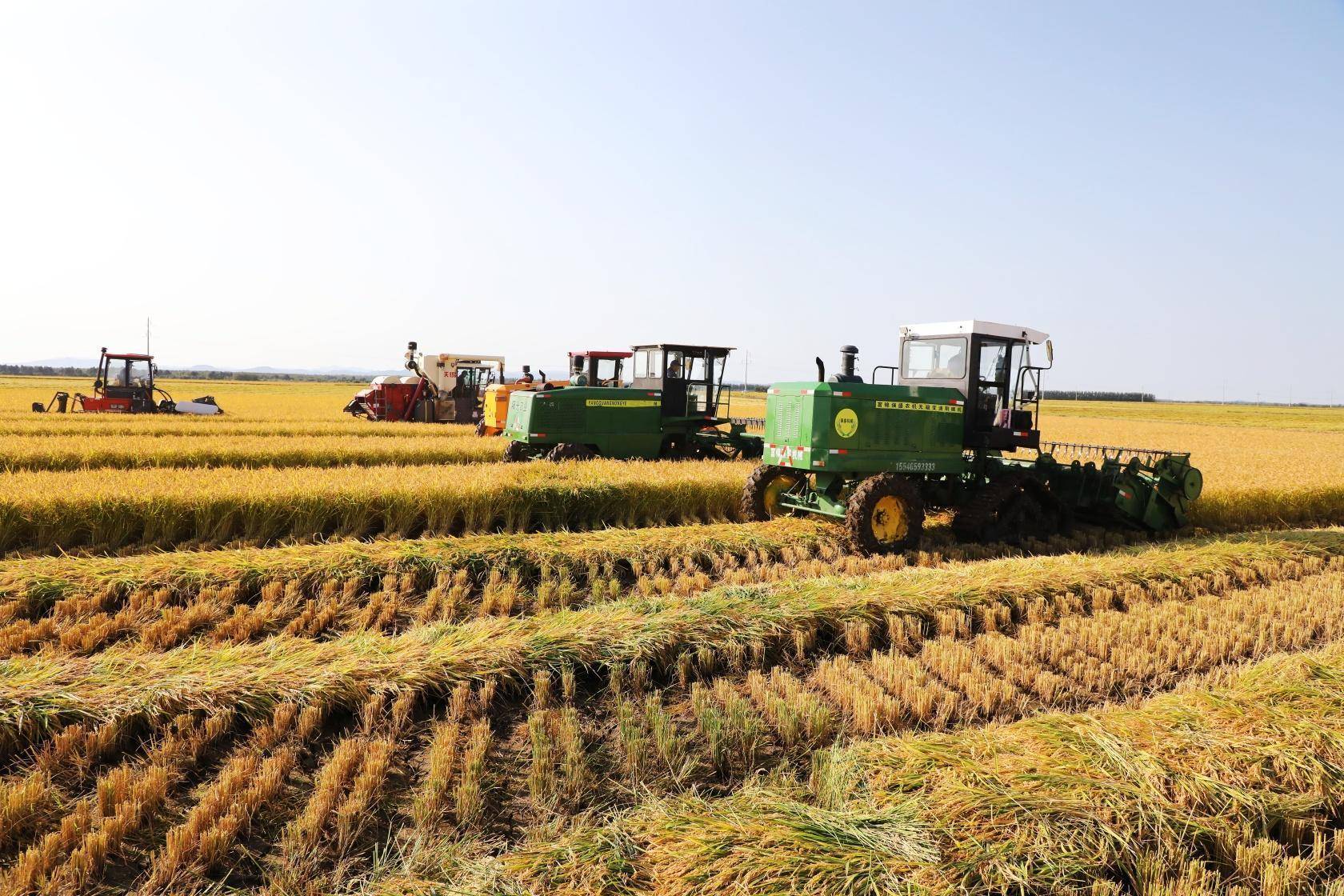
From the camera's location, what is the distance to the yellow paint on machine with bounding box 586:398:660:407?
47.1 feet

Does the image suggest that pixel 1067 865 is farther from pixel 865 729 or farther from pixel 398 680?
pixel 398 680

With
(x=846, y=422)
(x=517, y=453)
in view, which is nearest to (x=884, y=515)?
(x=846, y=422)

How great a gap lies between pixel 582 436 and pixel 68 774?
10.6m

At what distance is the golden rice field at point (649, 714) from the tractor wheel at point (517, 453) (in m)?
5.20

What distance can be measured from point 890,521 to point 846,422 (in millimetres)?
1188

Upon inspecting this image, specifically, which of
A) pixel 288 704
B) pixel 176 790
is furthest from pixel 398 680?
pixel 176 790

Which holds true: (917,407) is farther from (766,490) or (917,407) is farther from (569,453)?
(569,453)

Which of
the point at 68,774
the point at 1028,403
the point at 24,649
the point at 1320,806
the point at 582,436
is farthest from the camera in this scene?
the point at 582,436

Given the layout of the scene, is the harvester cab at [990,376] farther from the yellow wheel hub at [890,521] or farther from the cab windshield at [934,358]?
the yellow wheel hub at [890,521]

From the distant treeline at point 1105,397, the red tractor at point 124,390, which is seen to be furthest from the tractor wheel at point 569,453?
the distant treeline at point 1105,397

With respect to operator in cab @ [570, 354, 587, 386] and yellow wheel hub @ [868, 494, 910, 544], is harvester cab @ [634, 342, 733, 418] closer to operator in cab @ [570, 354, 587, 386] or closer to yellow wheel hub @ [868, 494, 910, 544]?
operator in cab @ [570, 354, 587, 386]

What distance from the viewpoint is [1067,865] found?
311 cm

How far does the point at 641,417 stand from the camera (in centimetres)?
1473

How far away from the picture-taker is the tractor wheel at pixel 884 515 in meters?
8.89
